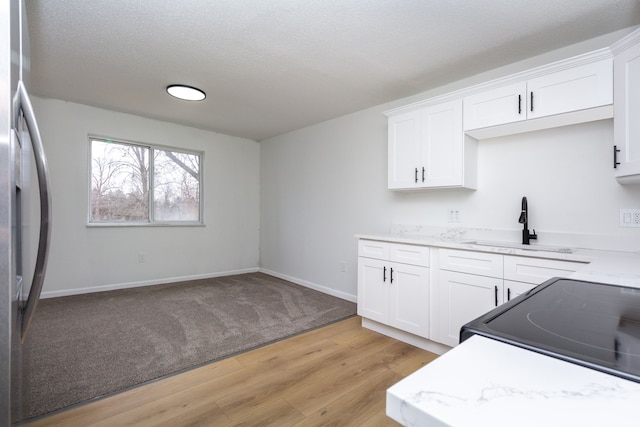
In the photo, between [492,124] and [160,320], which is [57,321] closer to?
[160,320]

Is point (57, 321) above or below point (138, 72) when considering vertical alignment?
below

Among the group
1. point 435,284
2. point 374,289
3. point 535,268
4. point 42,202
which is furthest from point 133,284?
point 535,268

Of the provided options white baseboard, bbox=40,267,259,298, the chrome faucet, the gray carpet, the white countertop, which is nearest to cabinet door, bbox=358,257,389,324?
A: the gray carpet

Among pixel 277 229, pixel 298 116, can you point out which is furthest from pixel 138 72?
pixel 277 229

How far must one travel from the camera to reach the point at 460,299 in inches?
90.9

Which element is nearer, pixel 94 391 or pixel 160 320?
pixel 94 391

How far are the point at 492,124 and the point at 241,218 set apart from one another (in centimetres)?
418

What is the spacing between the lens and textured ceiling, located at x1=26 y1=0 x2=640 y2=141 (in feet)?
6.47

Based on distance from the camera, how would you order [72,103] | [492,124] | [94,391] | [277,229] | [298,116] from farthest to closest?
[277,229] → [298,116] → [72,103] → [492,124] → [94,391]

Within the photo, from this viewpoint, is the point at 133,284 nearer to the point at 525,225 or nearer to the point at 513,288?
the point at 513,288

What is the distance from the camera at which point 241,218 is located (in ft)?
17.8

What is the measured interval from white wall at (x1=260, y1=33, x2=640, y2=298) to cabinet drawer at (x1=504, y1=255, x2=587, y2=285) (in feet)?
1.83

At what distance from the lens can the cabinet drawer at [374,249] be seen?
281 cm

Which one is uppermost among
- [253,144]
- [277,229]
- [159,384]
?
[253,144]
